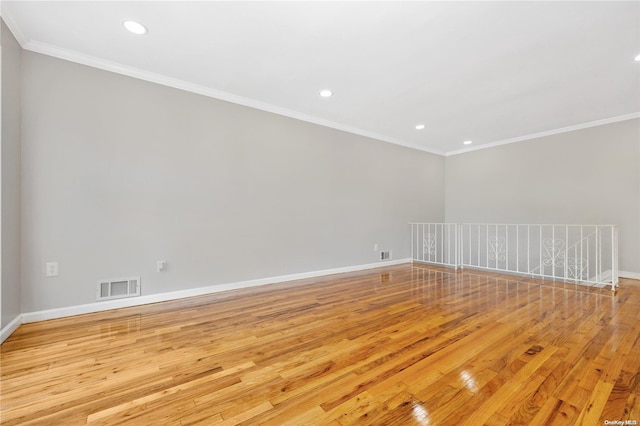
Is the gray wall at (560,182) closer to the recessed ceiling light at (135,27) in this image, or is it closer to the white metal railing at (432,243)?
the white metal railing at (432,243)

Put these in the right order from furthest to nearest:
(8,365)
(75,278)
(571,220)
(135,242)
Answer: (571,220)
(135,242)
(75,278)
(8,365)

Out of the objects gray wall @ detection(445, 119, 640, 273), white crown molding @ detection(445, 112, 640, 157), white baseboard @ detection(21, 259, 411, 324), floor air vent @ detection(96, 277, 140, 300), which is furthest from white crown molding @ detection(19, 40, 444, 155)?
gray wall @ detection(445, 119, 640, 273)

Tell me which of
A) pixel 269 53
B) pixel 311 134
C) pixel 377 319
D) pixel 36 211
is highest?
pixel 269 53

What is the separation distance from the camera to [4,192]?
6.81ft

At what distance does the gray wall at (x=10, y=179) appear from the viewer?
206 centimetres

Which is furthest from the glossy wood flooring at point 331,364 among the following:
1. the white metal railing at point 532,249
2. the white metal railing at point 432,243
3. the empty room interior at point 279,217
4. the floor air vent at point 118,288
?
the white metal railing at point 432,243

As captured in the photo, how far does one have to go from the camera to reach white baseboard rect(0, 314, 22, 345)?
6.53 ft

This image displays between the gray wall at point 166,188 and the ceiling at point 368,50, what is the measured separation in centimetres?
31

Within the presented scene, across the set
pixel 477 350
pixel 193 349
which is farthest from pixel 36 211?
pixel 477 350

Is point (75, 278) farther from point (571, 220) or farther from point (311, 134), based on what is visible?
point (571, 220)

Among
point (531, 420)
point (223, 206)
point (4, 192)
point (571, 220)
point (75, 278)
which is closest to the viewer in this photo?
point (531, 420)

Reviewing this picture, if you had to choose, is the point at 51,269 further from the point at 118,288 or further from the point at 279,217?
the point at 279,217

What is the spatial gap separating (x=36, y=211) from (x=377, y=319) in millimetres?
3194

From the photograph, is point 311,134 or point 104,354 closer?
point 104,354
